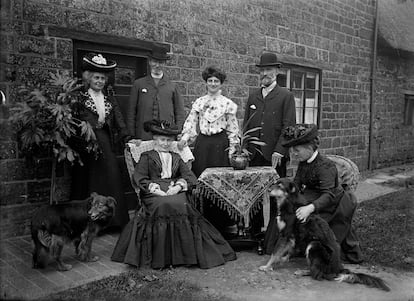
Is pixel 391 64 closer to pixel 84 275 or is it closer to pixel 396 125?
pixel 396 125

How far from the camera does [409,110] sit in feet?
46.4

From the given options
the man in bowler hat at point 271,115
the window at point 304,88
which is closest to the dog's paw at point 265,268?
the man in bowler hat at point 271,115

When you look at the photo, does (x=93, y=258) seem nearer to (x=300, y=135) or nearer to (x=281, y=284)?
(x=281, y=284)

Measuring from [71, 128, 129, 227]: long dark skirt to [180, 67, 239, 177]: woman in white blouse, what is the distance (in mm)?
921

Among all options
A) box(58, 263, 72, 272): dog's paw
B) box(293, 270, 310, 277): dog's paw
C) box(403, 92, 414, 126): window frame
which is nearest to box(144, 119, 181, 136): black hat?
box(58, 263, 72, 272): dog's paw

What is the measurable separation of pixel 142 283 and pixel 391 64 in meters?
11.6

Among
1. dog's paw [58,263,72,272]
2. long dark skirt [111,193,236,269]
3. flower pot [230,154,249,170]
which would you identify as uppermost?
flower pot [230,154,249,170]

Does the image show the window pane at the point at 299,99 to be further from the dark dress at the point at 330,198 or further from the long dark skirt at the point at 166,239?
the long dark skirt at the point at 166,239

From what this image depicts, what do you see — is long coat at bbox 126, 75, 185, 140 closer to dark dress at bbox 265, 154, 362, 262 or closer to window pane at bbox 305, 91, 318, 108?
dark dress at bbox 265, 154, 362, 262

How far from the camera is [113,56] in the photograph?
19.9ft

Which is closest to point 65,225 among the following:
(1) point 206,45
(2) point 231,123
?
(2) point 231,123

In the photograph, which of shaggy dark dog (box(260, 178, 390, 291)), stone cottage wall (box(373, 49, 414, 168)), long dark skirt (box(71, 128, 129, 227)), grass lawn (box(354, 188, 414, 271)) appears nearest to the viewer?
shaggy dark dog (box(260, 178, 390, 291))

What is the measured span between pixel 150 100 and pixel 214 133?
99 cm

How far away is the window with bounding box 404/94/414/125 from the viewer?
14000 mm
